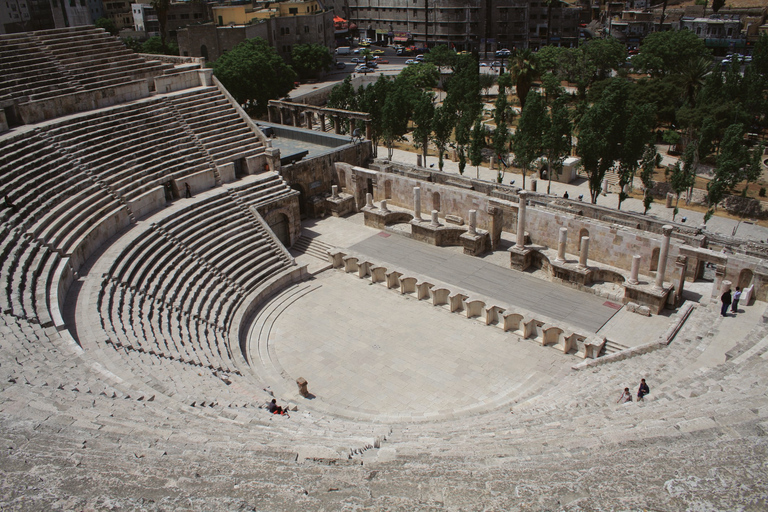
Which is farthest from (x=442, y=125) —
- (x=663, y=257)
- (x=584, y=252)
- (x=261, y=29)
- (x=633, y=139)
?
(x=261, y=29)

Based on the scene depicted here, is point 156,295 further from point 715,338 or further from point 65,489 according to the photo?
point 715,338

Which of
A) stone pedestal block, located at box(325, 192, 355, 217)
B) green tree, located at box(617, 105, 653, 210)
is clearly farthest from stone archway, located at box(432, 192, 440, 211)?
green tree, located at box(617, 105, 653, 210)

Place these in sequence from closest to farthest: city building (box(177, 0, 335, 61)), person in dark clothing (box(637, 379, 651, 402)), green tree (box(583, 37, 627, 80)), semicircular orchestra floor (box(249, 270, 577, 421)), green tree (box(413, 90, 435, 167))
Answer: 1. person in dark clothing (box(637, 379, 651, 402))
2. semicircular orchestra floor (box(249, 270, 577, 421))
3. green tree (box(413, 90, 435, 167))
4. green tree (box(583, 37, 627, 80))
5. city building (box(177, 0, 335, 61))

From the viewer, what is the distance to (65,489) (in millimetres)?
10094

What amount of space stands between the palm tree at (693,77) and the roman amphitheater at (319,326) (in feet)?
105

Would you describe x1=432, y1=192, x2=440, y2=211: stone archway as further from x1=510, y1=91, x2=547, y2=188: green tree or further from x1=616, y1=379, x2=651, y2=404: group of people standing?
x1=616, y1=379, x2=651, y2=404: group of people standing

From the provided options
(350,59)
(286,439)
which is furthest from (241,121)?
(350,59)

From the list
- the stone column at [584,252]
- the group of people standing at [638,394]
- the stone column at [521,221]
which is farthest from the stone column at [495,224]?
the group of people standing at [638,394]

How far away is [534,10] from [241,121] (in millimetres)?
78394

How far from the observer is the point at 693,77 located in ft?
185

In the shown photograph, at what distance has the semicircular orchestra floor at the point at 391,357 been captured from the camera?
22016 millimetres

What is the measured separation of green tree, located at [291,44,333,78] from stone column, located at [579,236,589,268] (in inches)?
2401

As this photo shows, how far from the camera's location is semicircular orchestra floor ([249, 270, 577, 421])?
22016mm

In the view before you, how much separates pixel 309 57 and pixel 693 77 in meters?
47.6
